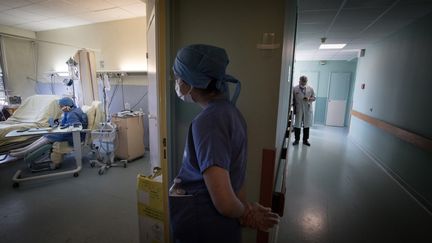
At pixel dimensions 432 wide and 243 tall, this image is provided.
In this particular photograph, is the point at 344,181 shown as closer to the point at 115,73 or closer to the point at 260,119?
the point at 260,119

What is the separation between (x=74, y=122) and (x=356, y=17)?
4677 millimetres

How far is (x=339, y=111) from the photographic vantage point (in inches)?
305

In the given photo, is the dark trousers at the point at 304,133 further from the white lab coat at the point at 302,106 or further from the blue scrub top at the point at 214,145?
the blue scrub top at the point at 214,145

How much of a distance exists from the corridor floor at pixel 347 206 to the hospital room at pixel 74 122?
1818 mm

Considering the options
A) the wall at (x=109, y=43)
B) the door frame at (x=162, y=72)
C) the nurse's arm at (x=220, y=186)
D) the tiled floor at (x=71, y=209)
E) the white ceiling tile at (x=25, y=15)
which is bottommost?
the tiled floor at (x=71, y=209)

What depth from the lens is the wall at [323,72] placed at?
7.57m

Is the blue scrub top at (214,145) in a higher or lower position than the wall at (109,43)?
lower

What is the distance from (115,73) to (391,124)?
5.47 metres

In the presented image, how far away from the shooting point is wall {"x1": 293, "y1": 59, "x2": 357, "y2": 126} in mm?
7566

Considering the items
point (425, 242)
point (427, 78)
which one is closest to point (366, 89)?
point (427, 78)

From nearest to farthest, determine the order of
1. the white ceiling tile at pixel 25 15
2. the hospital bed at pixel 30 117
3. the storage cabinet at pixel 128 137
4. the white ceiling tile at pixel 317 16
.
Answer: the white ceiling tile at pixel 317 16, the hospital bed at pixel 30 117, the storage cabinet at pixel 128 137, the white ceiling tile at pixel 25 15

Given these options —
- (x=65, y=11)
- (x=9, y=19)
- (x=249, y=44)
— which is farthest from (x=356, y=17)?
(x=9, y=19)

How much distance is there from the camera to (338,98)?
7.72 m

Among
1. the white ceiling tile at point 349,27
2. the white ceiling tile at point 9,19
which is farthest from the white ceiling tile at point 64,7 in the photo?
the white ceiling tile at point 349,27
